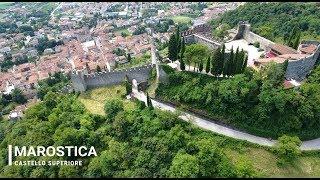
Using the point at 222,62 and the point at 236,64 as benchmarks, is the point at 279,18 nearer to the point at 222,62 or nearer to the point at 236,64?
the point at 236,64

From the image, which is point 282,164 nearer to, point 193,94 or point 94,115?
point 193,94

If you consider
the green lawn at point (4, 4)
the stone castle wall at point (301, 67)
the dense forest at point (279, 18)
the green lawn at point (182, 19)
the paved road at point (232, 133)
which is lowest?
the green lawn at point (4, 4)

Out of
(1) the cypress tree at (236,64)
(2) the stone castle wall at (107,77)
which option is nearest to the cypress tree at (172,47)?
(2) the stone castle wall at (107,77)

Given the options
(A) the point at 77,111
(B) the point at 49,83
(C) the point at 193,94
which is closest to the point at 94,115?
(A) the point at 77,111

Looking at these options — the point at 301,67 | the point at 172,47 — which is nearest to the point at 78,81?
the point at 172,47

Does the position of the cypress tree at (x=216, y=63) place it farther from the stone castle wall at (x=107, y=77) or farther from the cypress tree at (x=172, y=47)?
the stone castle wall at (x=107, y=77)
